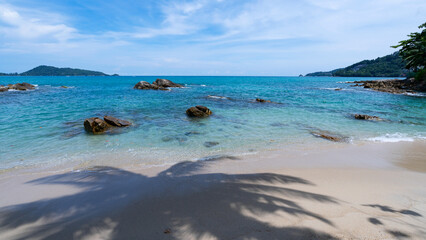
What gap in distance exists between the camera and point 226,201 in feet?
16.2

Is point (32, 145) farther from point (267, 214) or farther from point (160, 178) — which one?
point (267, 214)

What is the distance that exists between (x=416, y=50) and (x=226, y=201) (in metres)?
62.2

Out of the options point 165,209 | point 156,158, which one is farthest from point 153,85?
point 165,209

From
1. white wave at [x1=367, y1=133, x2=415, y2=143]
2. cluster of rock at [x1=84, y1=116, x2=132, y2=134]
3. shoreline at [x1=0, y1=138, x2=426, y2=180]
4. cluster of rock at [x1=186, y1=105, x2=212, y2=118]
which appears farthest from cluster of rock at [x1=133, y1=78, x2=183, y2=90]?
white wave at [x1=367, y1=133, x2=415, y2=143]

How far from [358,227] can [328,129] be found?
34.4ft

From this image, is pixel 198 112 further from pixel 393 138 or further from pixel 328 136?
pixel 393 138

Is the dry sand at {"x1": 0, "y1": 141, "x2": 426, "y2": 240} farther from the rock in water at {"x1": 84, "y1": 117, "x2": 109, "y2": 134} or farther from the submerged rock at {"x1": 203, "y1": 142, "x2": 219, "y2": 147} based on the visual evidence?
the rock in water at {"x1": 84, "y1": 117, "x2": 109, "y2": 134}

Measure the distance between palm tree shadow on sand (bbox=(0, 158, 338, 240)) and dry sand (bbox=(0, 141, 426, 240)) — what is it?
22 mm

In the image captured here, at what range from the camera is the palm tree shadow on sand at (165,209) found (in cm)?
388

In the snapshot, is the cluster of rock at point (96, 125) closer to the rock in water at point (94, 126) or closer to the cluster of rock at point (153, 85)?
the rock in water at point (94, 126)

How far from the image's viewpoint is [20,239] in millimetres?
3820

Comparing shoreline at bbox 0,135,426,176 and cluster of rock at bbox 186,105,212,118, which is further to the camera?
cluster of rock at bbox 186,105,212,118

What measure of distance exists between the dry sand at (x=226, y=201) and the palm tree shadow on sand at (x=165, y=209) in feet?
0.07

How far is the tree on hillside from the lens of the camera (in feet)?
139
